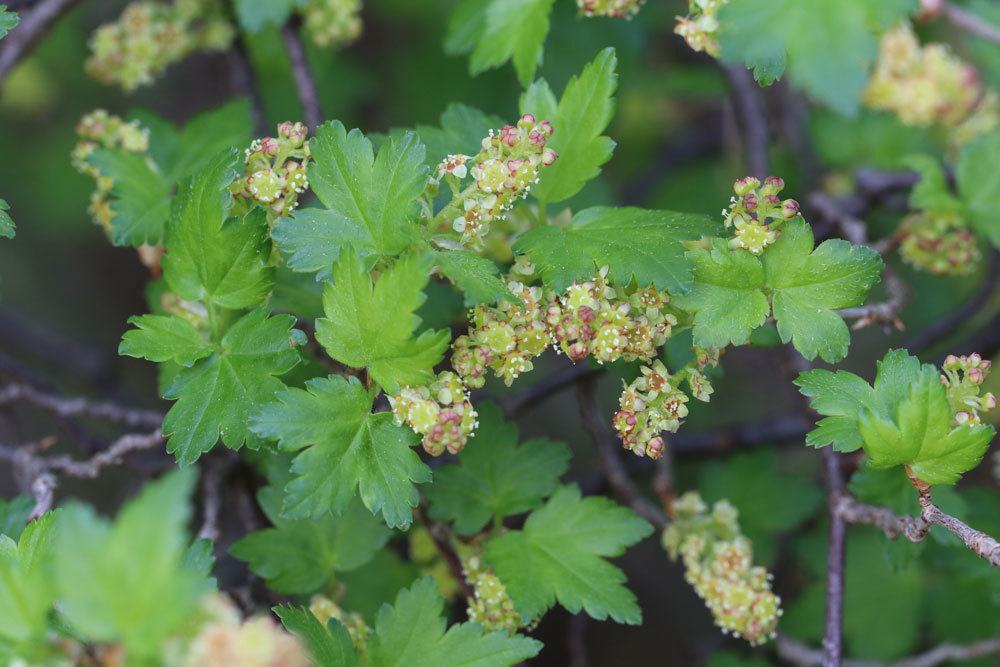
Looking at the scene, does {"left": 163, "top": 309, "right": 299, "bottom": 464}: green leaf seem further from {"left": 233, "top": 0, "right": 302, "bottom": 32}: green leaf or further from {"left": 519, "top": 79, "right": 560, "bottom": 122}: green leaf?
{"left": 233, "top": 0, "right": 302, "bottom": 32}: green leaf

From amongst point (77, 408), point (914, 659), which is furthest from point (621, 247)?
point (914, 659)

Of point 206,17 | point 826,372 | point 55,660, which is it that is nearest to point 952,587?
point 826,372

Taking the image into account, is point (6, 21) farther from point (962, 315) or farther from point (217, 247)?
point (962, 315)

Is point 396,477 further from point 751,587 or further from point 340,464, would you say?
point 751,587

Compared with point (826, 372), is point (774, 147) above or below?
below

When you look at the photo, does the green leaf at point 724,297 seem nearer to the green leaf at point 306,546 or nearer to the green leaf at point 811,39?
the green leaf at point 811,39
